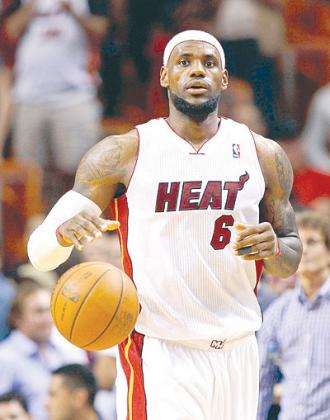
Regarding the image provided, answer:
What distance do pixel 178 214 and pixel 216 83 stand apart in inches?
26.6

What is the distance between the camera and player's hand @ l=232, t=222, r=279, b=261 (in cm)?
629

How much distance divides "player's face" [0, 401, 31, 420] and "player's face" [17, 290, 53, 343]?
1052 millimetres

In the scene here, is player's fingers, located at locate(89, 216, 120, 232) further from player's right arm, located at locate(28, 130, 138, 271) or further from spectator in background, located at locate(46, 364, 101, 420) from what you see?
spectator in background, located at locate(46, 364, 101, 420)

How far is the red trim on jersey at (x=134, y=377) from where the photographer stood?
6.67 metres

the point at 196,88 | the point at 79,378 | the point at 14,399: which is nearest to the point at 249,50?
the point at 79,378

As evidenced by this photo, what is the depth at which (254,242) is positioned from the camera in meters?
6.32

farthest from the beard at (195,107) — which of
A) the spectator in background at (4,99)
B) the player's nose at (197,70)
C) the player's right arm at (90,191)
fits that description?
the spectator in background at (4,99)

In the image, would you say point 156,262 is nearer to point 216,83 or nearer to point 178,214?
point 178,214

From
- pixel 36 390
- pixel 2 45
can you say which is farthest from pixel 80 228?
pixel 2 45

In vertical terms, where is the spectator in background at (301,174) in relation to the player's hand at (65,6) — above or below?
below

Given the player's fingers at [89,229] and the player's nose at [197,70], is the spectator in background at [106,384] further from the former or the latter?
the player's fingers at [89,229]

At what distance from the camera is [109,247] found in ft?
34.9

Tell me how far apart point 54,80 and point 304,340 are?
4549mm

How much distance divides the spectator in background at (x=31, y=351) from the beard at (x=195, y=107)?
3.19 m
